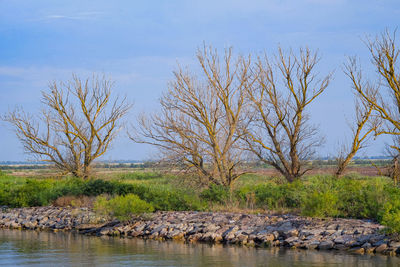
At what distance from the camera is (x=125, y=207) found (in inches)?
820

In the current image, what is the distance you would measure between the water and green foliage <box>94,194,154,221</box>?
145cm

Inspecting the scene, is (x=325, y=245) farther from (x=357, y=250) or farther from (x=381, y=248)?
(x=381, y=248)

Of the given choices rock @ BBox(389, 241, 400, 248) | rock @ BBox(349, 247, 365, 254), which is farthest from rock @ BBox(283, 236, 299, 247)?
rock @ BBox(389, 241, 400, 248)

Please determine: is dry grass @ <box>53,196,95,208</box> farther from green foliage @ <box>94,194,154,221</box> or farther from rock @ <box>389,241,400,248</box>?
rock @ <box>389,241,400,248</box>

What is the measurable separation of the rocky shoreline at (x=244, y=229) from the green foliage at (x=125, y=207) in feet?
1.38

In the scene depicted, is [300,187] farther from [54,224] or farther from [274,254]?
[54,224]

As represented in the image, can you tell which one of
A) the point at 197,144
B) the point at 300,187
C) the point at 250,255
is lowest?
the point at 250,255

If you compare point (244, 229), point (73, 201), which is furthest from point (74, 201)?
point (244, 229)

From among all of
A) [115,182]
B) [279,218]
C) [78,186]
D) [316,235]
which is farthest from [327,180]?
[78,186]

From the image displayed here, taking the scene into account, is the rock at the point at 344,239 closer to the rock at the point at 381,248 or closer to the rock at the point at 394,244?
the rock at the point at 381,248

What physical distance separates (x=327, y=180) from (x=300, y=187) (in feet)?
3.87

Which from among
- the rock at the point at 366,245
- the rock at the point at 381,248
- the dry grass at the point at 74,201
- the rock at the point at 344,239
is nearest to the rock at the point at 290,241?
the rock at the point at 344,239

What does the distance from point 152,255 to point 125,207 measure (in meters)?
5.19

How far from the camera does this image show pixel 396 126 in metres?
24.9
